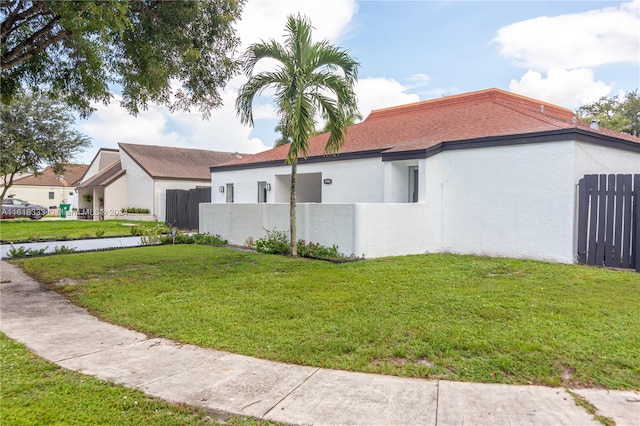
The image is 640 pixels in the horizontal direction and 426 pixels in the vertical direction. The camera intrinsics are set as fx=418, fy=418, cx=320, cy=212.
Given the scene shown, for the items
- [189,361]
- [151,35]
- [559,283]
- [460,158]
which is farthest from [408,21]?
[189,361]

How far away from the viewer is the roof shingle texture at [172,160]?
93.7ft

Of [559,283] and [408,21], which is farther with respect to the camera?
[408,21]

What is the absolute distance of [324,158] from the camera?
1536 cm

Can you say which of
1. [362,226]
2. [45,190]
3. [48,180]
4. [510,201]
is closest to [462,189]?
[510,201]

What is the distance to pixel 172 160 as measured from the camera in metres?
31.0

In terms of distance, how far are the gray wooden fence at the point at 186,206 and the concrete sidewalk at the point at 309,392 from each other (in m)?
17.0

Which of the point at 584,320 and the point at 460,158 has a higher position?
the point at 460,158

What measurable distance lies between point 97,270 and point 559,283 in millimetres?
9539

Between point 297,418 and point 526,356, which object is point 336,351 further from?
point 526,356

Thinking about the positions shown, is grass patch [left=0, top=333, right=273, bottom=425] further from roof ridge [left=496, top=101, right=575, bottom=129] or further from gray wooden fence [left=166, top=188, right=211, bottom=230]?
gray wooden fence [left=166, top=188, right=211, bottom=230]

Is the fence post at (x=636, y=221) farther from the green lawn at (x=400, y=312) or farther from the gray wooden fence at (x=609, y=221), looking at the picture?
the green lawn at (x=400, y=312)

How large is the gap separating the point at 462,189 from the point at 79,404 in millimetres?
10343

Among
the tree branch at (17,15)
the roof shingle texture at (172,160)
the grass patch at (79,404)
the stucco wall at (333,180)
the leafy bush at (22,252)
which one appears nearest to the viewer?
the grass patch at (79,404)

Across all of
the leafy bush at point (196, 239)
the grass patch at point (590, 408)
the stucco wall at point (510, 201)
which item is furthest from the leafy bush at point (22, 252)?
the grass patch at point (590, 408)
